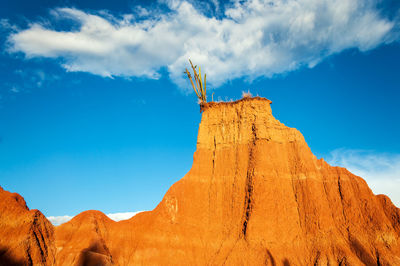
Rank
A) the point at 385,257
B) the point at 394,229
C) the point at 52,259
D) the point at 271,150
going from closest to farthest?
the point at 52,259 < the point at 385,257 < the point at 394,229 < the point at 271,150

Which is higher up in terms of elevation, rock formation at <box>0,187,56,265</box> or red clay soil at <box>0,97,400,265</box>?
red clay soil at <box>0,97,400,265</box>

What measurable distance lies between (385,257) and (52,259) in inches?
1105

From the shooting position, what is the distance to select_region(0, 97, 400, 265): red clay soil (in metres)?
31.7

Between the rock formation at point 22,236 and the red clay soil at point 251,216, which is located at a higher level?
the red clay soil at point 251,216

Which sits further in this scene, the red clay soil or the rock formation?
the red clay soil

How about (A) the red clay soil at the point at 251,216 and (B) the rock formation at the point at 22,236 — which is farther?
(A) the red clay soil at the point at 251,216

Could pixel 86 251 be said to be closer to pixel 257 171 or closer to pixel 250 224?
pixel 250 224

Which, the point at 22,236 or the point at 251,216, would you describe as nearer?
the point at 22,236

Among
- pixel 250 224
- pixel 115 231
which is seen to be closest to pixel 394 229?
pixel 250 224

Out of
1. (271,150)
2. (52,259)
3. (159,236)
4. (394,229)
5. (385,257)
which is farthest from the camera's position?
(271,150)

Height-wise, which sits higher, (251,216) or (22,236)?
(251,216)

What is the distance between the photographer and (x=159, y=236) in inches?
1385

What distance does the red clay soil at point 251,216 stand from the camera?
1249 inches

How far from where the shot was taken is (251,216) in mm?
34125
